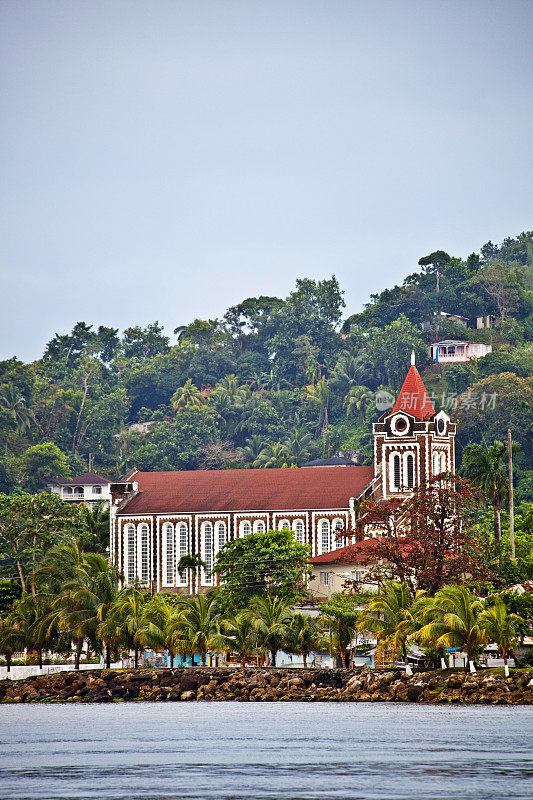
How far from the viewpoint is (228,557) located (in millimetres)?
90875

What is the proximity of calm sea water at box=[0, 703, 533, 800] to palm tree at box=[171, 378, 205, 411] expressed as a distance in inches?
4393

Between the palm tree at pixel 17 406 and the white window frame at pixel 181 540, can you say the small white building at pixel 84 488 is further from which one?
the white window frame at pixel 181 540

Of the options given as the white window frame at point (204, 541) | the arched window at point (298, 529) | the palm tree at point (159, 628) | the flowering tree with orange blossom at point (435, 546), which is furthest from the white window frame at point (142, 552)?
the flowering tree with orange blossom at point (435, 546)

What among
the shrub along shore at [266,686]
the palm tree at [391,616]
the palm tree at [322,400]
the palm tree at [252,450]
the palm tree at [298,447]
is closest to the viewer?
the shrub along shore at [266,686]

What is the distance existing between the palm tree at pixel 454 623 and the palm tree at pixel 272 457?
78.8 meters

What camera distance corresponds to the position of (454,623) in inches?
2574

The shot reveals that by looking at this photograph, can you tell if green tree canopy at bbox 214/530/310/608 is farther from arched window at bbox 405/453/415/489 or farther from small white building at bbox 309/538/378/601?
arched window at bbox 405/453/415/489

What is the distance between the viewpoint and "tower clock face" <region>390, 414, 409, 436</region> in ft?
337

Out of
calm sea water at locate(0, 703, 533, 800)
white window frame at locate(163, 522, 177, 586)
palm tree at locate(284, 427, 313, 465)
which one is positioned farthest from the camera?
palm tree at locate(284, 427, 313, 465)

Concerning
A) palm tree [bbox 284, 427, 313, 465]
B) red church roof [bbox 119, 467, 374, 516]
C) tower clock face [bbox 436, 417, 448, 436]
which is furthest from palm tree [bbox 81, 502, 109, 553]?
palm tree [bbox 284, 427, 313, 465]

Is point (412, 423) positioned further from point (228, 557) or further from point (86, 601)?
point (86, 601)

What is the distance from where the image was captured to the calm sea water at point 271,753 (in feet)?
132

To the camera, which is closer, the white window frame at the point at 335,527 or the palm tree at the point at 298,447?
the white window frame at the point at 335,527

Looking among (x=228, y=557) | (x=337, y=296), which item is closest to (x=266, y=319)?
(x=337, y=296)
